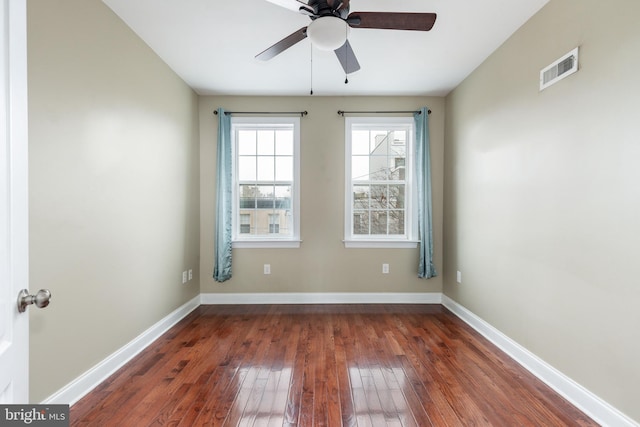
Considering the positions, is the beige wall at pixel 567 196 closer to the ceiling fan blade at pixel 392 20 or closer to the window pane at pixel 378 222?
the ceiling fan blade at pixel 392 20

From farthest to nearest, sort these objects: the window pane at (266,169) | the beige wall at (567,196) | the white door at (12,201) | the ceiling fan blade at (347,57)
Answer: the window pane at (266,169) → the ceiling fan blade at (347,57) → the beige wall at (567,196) → the white door at (12,201)

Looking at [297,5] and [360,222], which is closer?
[297,5]

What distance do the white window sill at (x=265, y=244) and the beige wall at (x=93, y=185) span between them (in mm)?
899

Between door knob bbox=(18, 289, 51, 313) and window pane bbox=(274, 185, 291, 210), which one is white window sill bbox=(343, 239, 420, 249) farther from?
door knob bbox=(18, 289, 51, 313)

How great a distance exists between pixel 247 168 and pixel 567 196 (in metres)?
3.33

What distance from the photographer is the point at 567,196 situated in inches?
77.9

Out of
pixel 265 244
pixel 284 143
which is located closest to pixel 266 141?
pixel 284 143

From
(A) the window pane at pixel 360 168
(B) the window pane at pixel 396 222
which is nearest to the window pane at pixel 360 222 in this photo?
(B) the window pane at pixel 396 222

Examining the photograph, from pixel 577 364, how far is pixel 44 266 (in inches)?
132

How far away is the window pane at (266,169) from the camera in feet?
12.9

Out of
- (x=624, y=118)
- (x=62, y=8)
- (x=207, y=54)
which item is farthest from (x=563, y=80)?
(x=62, y=8)

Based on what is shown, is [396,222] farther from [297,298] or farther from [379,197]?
[297,298]

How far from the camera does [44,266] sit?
171cm

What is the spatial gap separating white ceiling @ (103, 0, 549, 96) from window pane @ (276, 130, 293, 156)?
0.50 meters
